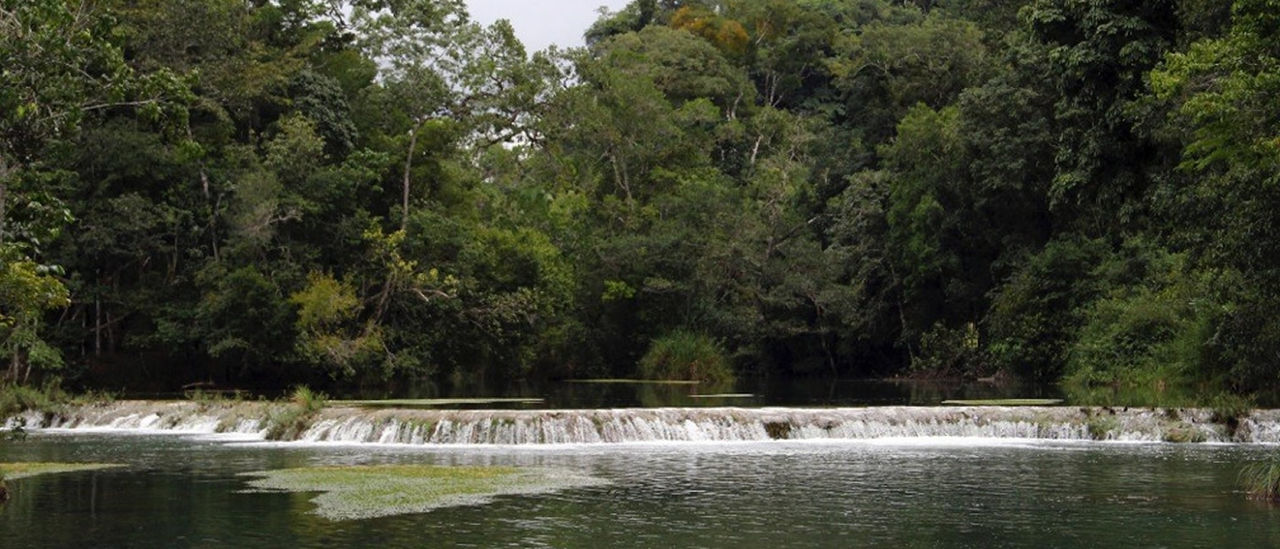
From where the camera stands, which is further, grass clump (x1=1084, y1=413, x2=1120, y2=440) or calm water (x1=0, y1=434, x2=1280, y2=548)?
grass clump (x1=1084, y1=413, x2=1120, y2=440)

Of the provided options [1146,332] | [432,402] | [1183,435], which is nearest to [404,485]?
[432,402]

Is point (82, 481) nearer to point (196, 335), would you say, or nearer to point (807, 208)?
point (196, 335)

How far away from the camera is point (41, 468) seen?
27938 millimetres

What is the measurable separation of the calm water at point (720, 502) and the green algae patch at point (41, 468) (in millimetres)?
859

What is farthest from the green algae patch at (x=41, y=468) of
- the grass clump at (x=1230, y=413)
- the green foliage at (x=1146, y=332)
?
the green foliage at (x=1146, y=332)

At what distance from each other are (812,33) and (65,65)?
88.9 m

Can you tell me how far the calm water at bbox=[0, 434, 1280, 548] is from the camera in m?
19.3

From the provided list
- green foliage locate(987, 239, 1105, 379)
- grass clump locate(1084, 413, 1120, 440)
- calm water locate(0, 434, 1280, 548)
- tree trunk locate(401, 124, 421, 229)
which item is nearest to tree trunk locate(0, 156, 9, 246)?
calm water locate(0, 434, 1280, 548)

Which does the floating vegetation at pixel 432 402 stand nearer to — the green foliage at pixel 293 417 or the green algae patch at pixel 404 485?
the green foliage at pixel 293 417

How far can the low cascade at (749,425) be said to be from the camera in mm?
35219

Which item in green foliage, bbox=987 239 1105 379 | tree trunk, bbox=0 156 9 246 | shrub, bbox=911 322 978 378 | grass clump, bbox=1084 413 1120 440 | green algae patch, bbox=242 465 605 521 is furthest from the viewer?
shrub, bbox=911 322 978 378

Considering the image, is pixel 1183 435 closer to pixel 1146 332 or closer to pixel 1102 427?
pixel 1102 427

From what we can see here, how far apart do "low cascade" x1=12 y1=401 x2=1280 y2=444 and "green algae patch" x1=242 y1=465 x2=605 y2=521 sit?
6.73m

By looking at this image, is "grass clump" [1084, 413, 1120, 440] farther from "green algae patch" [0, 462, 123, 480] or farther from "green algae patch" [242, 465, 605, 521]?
"green algae patch" [0, 462, 123, 480]
